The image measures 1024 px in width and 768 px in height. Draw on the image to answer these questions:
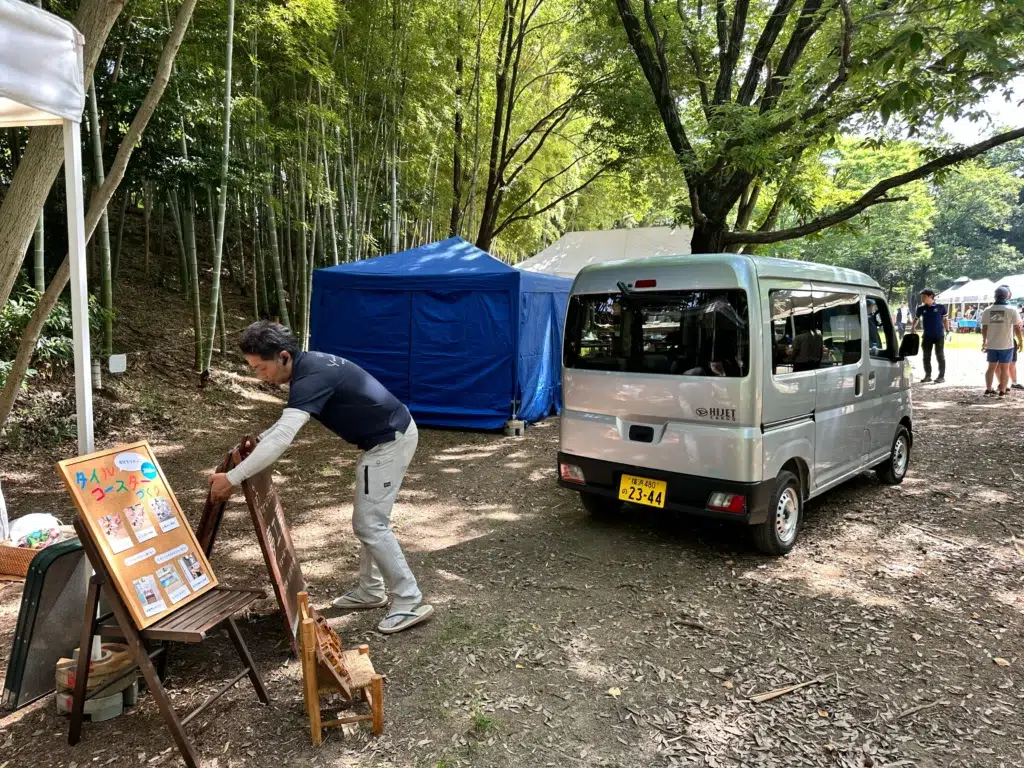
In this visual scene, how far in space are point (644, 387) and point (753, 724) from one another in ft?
6.25

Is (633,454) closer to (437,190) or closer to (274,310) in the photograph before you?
(274,310)

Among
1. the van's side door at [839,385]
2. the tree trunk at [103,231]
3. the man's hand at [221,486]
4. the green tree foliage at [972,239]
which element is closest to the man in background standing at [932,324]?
the van's side door at [839,385]

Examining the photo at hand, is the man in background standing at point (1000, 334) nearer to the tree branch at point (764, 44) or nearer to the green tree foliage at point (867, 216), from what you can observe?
the green tree foliage at point (867, 216)

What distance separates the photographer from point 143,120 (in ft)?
12.1

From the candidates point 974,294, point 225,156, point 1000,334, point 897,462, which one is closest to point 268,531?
point 897,462

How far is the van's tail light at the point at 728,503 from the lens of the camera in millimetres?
3480

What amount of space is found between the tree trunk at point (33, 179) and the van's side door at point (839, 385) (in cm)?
449

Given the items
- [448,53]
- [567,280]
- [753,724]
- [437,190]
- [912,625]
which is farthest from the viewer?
[437,190]

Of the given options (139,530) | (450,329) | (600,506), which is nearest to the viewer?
(139,530)

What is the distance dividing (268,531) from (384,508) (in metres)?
0.54

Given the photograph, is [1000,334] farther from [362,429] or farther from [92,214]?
[92,214]

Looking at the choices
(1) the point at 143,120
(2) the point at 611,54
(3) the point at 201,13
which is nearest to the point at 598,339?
(1) the point at 143,120

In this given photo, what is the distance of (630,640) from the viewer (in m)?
2.95

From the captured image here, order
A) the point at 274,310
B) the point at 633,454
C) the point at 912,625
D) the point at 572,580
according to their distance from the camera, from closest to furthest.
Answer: the point at 912,625
the point at 572,580
the point at 633,454
the point at 274,310
